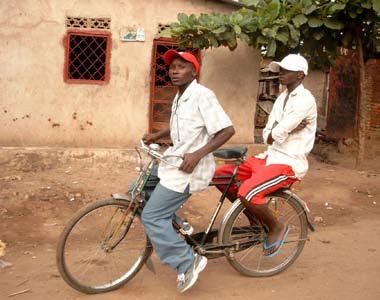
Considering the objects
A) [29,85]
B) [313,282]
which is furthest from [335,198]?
[29,85]

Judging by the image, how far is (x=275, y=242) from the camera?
4133 mm

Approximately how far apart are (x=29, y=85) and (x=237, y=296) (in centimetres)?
518

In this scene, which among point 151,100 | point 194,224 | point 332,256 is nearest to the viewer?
point 332,256

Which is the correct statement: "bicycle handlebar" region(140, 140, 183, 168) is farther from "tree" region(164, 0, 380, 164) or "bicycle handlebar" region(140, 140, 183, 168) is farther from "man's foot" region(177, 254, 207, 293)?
"tree" region(164, 0, 380, 164)

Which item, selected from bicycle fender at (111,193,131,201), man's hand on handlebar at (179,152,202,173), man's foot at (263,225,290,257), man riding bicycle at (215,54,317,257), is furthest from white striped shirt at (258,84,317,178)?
bicycle fender at (111,193,131,201)

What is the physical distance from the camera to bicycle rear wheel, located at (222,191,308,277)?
412 centimetres

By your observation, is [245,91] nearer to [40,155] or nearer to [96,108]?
[96,108]

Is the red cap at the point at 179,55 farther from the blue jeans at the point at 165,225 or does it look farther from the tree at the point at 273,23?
the tree at the point at 273,23

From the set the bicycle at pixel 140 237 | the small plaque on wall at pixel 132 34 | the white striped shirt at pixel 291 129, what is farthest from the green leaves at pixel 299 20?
the bicycle at pixel 140 237

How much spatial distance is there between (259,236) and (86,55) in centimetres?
525

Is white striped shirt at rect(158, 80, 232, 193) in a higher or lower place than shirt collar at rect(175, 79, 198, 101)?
lower

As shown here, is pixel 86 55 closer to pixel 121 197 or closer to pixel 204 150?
pixel 121 197

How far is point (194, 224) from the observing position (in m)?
5.93

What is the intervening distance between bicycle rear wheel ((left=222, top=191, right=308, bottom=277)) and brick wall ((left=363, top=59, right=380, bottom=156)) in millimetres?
6944
